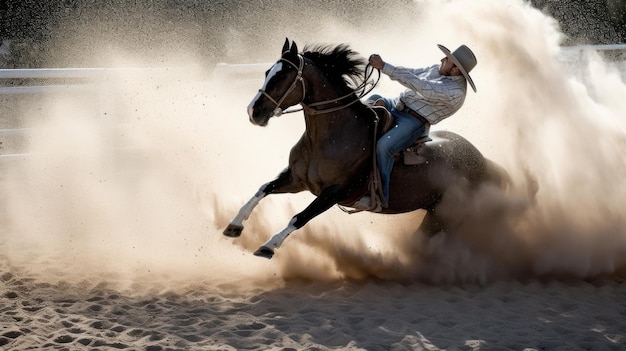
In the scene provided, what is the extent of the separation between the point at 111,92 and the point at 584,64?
312 inches

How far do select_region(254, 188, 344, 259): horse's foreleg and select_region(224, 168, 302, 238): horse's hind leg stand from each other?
0.97 feet

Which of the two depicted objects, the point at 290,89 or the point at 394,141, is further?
the point at 394,141

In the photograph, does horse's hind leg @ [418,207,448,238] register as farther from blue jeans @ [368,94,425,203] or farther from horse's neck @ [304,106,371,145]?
horse's neck @ [304,106,371,145]

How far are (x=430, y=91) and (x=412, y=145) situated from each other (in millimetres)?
464

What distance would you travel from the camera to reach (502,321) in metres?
5.37

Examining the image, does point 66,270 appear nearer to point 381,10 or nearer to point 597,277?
point 597,277

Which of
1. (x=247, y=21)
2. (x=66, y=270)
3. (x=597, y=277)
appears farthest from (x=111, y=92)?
(x=247, y=21)

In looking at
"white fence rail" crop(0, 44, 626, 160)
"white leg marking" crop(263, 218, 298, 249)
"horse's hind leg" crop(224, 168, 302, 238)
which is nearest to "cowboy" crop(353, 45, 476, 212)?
"horse's hind leg" crop(224, 168, 302, 238)

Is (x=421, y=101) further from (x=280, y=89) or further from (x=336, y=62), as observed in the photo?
(x=280, y=89)

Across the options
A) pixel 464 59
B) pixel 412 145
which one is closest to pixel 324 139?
pixel 412 145

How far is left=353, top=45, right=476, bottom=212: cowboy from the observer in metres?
5.88

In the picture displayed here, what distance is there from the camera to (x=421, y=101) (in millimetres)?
6070

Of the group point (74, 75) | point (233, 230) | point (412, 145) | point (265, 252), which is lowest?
point (265, 252)

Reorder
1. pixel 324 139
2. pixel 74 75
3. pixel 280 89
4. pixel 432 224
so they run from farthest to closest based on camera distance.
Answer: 1. pixel 74 75
2. pixel 432 224
3. pixel 324 139
4. pixel 280 89
